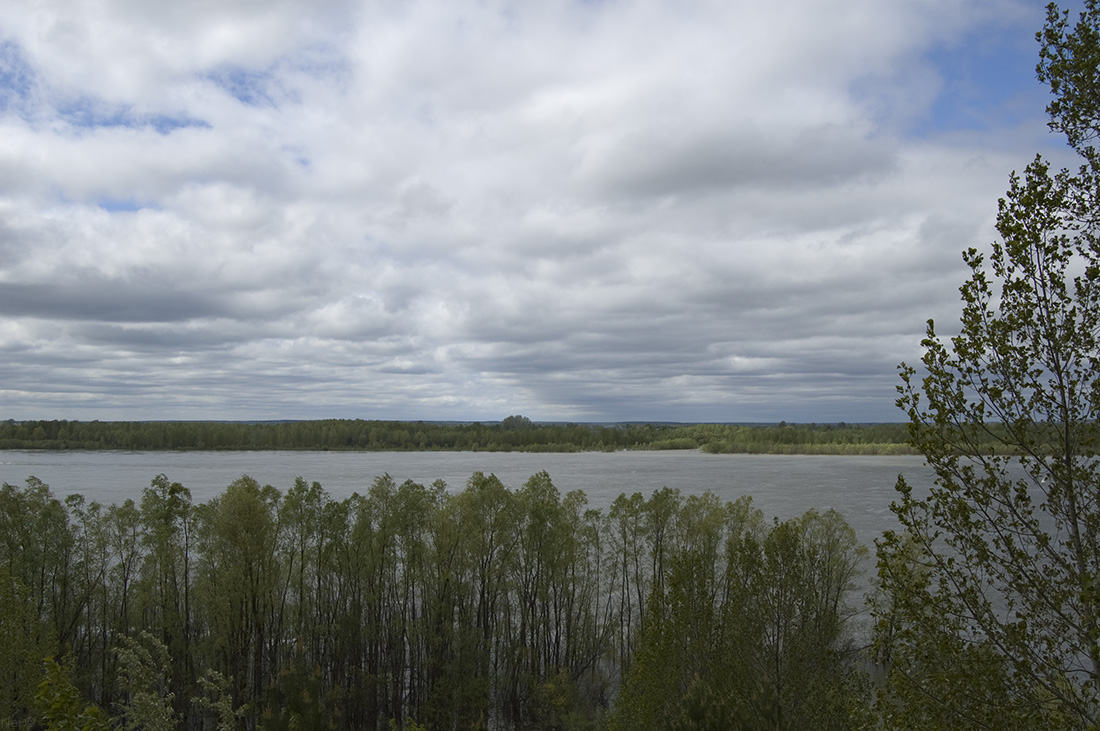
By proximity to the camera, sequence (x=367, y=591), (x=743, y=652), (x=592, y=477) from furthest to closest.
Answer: (x=592, y=477) → (x=367, y=591) → (x=743, y=652)

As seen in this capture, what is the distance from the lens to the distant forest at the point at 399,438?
5669 inches

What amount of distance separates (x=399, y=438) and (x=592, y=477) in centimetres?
8080

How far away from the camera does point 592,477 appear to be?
90.1 m

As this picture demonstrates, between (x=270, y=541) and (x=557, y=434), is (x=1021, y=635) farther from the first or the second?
(x=557, y=434)

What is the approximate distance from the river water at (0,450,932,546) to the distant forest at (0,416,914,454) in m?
11.8

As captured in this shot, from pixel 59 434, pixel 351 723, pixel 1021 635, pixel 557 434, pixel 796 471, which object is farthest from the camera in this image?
pixel 557 434

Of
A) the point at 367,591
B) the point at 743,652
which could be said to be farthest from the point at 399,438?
the point at 743,652

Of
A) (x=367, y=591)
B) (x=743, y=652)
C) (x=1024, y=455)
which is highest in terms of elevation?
(x=1024, y=455)

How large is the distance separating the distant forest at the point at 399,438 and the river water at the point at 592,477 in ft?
38.8

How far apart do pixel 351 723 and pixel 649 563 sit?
72.0 feet

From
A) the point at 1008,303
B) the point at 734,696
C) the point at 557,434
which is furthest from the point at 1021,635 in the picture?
the point at 557,434

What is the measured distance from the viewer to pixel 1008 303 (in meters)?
7.14

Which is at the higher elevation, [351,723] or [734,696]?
[734,696]

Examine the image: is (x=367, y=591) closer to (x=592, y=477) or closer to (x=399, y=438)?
(x=592, y=477)
